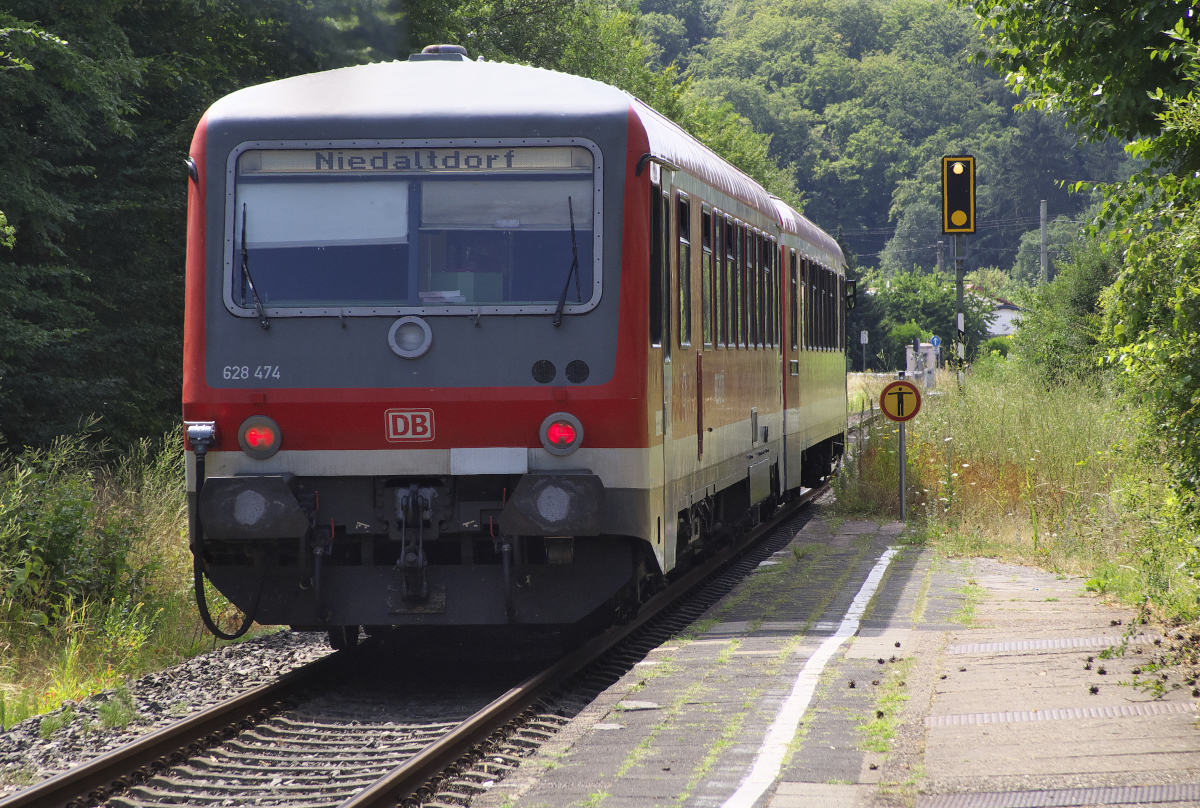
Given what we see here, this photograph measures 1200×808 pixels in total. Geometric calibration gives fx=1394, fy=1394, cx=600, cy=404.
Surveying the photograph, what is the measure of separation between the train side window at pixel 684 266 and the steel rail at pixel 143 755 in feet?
11.1

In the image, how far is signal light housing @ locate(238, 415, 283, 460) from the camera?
7.58 m

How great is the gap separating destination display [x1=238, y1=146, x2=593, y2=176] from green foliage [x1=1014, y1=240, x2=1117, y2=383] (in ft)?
61.4

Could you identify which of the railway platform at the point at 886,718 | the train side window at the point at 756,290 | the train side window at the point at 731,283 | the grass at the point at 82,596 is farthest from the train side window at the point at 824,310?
the grass at the point at 82,596

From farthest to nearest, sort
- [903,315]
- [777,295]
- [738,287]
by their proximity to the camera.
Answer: [903,315] → [777,295] → [738,287]

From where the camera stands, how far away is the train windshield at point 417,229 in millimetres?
7664

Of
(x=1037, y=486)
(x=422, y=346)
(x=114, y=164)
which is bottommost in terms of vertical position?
(x=1037, y=486)

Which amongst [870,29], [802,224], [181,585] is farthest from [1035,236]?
[181,585]

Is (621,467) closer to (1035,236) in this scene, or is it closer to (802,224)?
(802,224)

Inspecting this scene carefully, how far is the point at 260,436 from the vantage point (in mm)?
7594

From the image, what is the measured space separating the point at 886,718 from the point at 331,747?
2.53 meters

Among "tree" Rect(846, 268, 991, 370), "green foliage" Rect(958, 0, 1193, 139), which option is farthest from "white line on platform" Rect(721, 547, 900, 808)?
"tree" Rect(846, 268, 991, 370)

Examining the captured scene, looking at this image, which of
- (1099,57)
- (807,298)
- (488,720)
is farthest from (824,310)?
(488,720)

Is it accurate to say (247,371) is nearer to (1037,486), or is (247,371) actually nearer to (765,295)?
(765,295)

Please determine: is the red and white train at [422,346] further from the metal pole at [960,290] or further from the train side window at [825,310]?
the train side window at [825,310]
